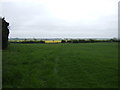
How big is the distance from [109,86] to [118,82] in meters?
0.76

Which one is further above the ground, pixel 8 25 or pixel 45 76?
pixel 8 25

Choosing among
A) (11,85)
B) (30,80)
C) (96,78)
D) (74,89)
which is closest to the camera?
(74,89)

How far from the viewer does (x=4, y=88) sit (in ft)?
20.4

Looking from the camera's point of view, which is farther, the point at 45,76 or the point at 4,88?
the point at 45,76

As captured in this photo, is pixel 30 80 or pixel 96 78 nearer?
pixel 30 80

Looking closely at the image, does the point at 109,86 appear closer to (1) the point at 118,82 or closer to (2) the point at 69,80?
(1) the point at 118,82

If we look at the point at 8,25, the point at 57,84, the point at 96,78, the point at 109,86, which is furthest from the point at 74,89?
the point at 8,25

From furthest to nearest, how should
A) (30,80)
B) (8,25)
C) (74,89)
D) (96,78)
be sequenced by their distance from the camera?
(8,25) → (96,78) → (30,80) → (74,89)

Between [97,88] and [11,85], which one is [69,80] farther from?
[11,85]

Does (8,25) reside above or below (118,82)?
above

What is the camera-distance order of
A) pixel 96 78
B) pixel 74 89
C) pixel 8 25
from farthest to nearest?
pixel 8 25
pixel 96 78
pixel 74 89

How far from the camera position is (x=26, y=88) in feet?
20.2

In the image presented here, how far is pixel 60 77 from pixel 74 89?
1704 millimetres

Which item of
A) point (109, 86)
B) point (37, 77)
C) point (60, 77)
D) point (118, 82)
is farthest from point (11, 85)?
point (118, 82)
